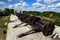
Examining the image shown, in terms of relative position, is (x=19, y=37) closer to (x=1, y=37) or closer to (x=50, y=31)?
(x=50, y=31)

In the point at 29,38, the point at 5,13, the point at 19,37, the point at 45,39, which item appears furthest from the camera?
the point at 5,13

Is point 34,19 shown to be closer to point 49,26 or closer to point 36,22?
point 36,22

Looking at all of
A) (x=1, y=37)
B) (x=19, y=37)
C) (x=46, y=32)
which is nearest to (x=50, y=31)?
(x=46, y=32)

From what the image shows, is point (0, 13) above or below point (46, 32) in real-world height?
below

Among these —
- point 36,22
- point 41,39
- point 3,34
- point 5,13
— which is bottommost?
point 5,13

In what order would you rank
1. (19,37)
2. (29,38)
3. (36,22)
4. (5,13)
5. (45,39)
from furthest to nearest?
(5,13), (36,22), (19,37), (29,38), (45,39)

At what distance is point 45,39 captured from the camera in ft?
14.0

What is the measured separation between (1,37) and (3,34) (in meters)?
0.84

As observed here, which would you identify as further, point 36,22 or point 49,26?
point 36,22

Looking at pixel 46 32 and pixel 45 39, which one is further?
pixel 46 32

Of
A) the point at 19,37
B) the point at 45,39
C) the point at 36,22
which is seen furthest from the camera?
the point at 36,22

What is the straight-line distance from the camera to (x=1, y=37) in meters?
16.3

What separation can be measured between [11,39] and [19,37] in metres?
0.27

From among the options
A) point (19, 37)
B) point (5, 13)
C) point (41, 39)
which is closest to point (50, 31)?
point (41, 39)
